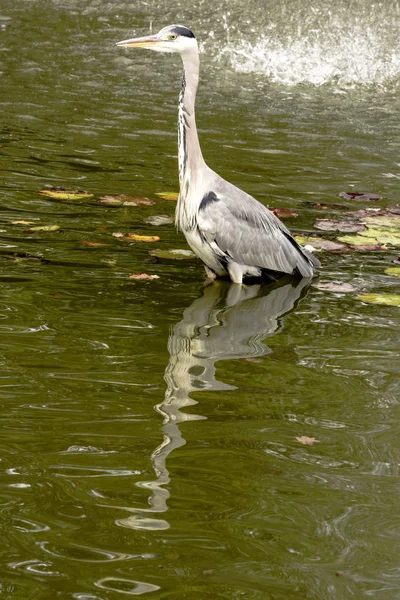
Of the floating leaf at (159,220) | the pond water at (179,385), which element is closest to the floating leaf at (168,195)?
the pond water at (179,385)

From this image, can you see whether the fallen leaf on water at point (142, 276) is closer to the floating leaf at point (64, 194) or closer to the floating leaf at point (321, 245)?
the floating leaf at point (321, 245)

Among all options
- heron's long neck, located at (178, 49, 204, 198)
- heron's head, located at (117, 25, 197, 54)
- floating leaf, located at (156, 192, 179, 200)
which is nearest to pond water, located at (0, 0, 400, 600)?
floating leaf, located at (156, 192, 179, 200)

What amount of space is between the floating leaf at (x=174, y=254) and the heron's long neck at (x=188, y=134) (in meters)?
0.45

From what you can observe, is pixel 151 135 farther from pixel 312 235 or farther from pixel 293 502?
pixel 293 502

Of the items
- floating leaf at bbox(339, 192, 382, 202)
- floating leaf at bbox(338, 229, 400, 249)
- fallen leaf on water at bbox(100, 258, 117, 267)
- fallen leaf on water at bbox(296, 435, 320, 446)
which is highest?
floating leaf at bbox(339, 192, 382, 202)

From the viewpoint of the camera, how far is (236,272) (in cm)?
606

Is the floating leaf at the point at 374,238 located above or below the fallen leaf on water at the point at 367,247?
above

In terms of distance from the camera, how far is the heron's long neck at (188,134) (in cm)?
602

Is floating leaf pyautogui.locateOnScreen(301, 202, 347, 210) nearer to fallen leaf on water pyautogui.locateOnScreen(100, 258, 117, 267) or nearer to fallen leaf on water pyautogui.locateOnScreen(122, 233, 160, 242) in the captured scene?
fallen leaf on water pyautogui.locateOnScreen(122, 233, 160, 242)

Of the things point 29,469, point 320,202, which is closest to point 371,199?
point 320,202

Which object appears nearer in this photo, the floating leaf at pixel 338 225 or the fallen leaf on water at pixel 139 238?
the fallen leaf on water at pixel 139 238

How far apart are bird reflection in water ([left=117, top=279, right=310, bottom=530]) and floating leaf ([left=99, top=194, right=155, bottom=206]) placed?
4.60 feet

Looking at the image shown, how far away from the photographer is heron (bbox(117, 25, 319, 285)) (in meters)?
5.95

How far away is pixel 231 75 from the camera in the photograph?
1214 cm
